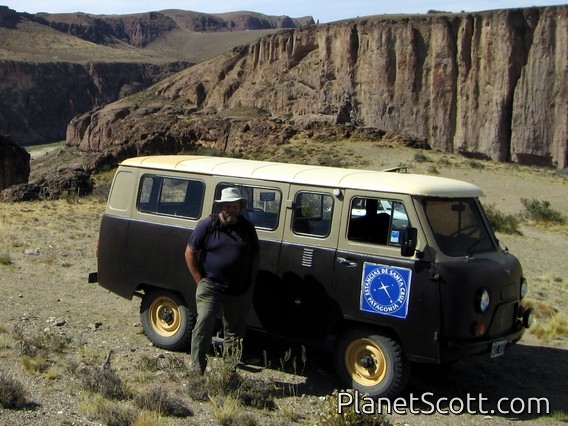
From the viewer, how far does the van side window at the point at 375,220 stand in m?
7.36

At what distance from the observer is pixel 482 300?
23.5 feet

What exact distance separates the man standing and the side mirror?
1.39m

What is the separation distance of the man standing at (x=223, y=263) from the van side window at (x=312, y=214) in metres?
0.61

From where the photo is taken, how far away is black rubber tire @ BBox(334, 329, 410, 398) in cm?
726

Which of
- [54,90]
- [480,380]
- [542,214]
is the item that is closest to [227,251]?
[480,380]

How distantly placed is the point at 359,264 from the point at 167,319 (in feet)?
8.32

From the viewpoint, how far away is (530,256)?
1834 cm

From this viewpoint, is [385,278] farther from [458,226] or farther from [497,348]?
[497,348]

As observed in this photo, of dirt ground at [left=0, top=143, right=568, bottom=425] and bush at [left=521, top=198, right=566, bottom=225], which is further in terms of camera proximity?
bush at [left=521, top=198, right=566, bottom=225]

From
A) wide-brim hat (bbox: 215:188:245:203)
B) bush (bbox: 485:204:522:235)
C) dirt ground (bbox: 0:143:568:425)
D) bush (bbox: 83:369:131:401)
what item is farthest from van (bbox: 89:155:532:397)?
Result: bush (bbox: 485:204:522:235)

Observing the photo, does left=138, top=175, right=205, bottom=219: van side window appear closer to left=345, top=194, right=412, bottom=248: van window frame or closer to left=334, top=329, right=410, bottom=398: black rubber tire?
left=345, top=194, right=412, bottom=248: van window frame

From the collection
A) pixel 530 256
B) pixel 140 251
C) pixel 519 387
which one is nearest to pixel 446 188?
pixel 519 387

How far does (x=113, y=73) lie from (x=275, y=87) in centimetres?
6915

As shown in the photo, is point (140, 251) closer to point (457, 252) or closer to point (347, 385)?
point (347, 385)
